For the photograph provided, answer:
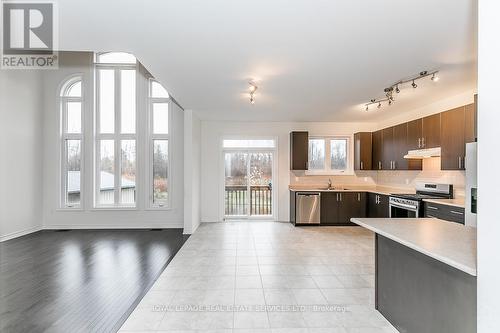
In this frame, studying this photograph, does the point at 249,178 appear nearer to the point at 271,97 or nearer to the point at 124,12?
the point at 271,97

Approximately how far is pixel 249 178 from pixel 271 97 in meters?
2.86

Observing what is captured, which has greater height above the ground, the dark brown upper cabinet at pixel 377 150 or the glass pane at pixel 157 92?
the glass pane at pixel 157 92

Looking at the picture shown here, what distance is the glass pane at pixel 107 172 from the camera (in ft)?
21.9

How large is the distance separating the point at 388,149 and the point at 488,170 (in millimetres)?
5079

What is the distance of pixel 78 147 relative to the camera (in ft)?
21.7

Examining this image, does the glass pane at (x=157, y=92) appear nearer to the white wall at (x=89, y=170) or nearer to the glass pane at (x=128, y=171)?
the white wall at (x=89, y=170)

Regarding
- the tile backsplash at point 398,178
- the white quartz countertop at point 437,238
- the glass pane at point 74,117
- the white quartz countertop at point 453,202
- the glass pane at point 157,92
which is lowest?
the white quartz countertop at point 453,202

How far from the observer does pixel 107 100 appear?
667cm

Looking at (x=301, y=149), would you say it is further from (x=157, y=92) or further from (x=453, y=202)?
(x=157, y=92)

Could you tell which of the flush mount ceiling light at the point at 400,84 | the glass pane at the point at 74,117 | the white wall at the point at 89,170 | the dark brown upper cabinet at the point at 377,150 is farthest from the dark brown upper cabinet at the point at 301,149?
the glass pane at the point at 74,117

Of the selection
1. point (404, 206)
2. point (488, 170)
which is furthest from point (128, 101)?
point (488, 170)

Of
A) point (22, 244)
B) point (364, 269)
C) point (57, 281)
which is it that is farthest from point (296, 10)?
point (22, 244)

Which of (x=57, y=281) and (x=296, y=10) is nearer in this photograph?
(x=296, y=10)

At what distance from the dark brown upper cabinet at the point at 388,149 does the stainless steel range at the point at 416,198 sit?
30.2 inches
